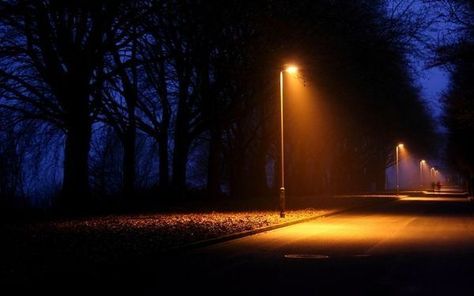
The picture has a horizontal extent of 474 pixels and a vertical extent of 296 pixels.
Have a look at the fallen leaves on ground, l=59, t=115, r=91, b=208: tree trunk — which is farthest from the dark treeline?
the fallen leaves on ground

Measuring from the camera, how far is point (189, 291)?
1127 cm

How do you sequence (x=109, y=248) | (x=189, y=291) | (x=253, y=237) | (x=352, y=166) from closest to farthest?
(x=189, y=291) < (x=109, y=248) < (x=253, y=237) < (x=352, y=166)

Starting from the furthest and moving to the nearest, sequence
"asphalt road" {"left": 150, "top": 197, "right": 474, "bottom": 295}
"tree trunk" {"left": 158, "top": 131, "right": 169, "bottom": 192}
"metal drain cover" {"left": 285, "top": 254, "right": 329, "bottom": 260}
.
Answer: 1. "tree trunk" {"left": 158, "top": 131, "right": 169, "bottom": 192}
2. "metal drain cover" {"left": 285, "top": 254, "right": 329, "bottom": 260}
3. "asphalt road" {"left": 150, "top": 197, "right": 474, "bottom": 295}

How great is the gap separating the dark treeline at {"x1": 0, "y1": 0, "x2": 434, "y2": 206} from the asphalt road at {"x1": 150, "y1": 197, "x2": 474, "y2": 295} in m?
6.45

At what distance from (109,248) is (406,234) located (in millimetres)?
10453

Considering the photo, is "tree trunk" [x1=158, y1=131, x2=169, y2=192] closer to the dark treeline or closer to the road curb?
the dark treeline

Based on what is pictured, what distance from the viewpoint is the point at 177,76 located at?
143 feet

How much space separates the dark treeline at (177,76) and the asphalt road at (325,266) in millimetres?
6448

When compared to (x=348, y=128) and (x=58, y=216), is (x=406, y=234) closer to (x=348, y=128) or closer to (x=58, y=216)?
(x=58, y=216)

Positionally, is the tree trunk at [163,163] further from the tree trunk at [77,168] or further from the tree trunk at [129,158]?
the tree trunk at [77,168]

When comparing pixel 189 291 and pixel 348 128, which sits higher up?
pixel 348 128

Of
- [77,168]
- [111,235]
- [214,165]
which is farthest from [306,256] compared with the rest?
[214,165]

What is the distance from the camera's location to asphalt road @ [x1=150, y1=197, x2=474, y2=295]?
1153 cm

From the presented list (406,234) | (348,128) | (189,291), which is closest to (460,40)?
(406,234)
